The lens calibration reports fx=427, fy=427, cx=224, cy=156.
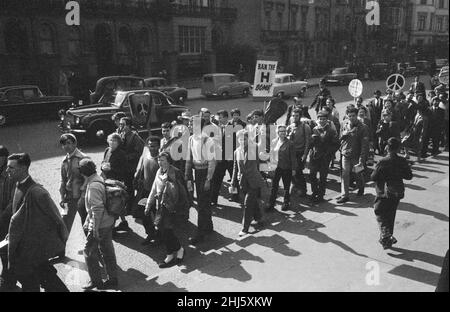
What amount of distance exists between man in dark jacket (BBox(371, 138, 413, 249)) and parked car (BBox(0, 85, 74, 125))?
593 inches

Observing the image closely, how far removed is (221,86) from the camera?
2659 centimetres

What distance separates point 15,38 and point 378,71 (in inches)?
1170

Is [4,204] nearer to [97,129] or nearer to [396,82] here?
[97,129]

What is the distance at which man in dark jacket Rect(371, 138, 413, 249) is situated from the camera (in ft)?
20.7

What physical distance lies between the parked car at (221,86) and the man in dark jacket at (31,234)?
2215 cm

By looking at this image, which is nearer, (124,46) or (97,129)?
(97,129)

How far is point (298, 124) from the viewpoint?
8.80m

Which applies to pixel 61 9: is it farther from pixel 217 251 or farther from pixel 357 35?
pixel 357 35

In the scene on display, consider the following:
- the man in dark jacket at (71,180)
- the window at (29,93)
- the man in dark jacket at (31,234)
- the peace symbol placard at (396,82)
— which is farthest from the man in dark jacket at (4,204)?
the window at (29,93)

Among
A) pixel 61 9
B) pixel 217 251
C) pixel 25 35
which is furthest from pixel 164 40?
pixel 217 251

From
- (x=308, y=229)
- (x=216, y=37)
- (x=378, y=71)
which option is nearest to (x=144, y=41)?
(x=216, y=37)

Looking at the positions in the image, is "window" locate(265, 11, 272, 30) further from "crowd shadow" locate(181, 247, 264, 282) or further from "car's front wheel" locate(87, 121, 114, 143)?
"crowd shadow" locate(181, 247, 264, 282)

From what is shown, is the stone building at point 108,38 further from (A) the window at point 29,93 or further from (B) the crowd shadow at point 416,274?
(B) the crowd shadow at point 416,274
